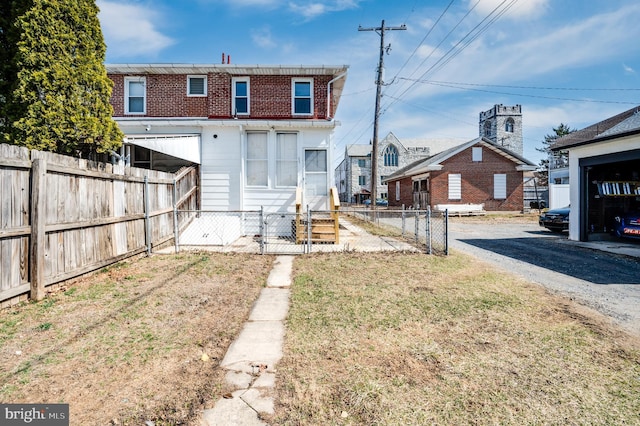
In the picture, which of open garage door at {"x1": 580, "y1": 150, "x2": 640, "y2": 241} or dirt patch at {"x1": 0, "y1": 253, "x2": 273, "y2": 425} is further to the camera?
open garage door at {"x1": 580, "y1": 150, "x2": 640, "y2": 241}

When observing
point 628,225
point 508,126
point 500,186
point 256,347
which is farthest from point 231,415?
point 508,126

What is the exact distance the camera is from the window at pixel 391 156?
2052 inches

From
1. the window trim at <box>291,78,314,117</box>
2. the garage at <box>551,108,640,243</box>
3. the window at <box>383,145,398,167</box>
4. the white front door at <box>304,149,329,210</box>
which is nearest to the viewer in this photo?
the garage at <box>551,108,640,243</box>

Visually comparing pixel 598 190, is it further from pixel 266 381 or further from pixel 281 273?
pixel 266 381

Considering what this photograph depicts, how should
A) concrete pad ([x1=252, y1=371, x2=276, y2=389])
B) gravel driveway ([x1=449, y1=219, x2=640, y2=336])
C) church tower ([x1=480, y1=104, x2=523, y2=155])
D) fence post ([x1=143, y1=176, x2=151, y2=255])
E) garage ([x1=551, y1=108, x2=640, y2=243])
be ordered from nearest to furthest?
concrete pad ([x1=252, y1=371, x2=276, y2=389]), gravel driveway ([x1=449, y1=219, x2=640, y2=336]), fence post ([x1=143, y1=176, x2=151, y2=255]), garage ([x1=551, y1=108, x2=640, y2=243]), church tower ([x1=480, y1=104, x2=523, y2=155])

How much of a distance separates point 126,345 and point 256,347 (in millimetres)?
1371

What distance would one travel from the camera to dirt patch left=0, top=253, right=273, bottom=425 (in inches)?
102

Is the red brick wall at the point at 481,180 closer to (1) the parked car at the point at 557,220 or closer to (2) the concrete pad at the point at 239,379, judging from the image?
(1) the parked car at the point at 557,220

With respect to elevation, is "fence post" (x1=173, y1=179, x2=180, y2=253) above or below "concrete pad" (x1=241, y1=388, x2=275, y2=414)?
above

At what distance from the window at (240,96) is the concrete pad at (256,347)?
9869 millimetres

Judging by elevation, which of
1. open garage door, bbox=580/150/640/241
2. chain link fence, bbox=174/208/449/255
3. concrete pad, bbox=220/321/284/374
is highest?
open garage door, bbox=580/150/640/241

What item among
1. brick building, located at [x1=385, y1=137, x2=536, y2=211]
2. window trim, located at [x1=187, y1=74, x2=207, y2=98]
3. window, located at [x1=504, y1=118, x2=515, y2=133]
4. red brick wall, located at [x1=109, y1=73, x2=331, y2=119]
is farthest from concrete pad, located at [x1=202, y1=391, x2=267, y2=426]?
window, located at [x1=504, y1=118, x2=515, y2=133]

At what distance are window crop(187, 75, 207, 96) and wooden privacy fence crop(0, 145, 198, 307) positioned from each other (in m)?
5.26

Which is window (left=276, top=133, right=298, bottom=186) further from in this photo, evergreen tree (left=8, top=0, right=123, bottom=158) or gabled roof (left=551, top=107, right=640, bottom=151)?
gabled roof (left=551, top=107, right=640, bottom=151)
